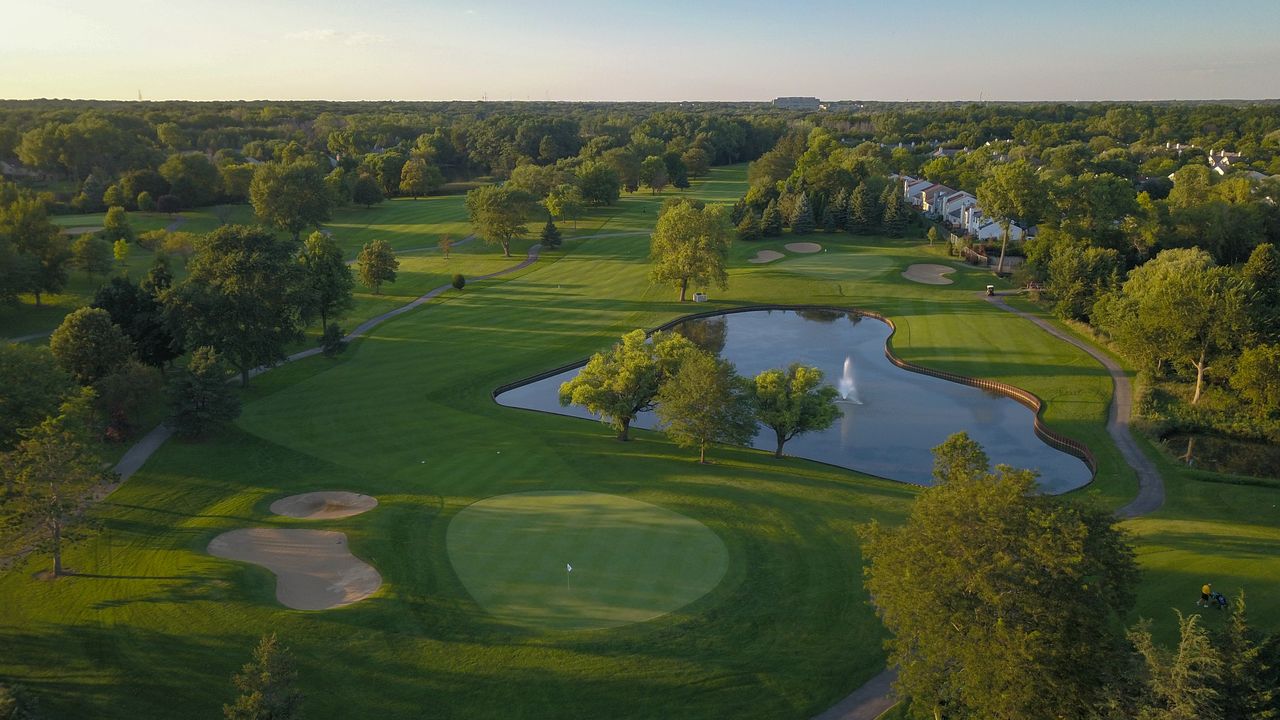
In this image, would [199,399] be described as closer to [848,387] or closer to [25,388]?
[25,388]

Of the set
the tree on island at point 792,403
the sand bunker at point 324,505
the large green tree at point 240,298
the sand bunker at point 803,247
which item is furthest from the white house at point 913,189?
the sand bunker at point 324,505

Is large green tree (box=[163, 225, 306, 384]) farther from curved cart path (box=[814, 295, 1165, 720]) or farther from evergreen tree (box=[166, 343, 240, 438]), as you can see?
curved cart path (box=[814, 295, 1165, 720])

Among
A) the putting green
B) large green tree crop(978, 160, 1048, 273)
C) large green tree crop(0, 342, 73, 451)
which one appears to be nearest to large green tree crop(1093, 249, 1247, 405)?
large green tree crop(978, 160, 1048, 273)

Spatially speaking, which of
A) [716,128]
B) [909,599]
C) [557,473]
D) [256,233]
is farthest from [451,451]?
[716,128]

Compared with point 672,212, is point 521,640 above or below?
below

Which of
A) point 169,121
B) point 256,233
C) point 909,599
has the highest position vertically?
point 169,121

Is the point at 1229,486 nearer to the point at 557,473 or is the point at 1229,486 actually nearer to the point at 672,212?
the point at 557,473

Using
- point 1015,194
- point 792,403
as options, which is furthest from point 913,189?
point 792,403
